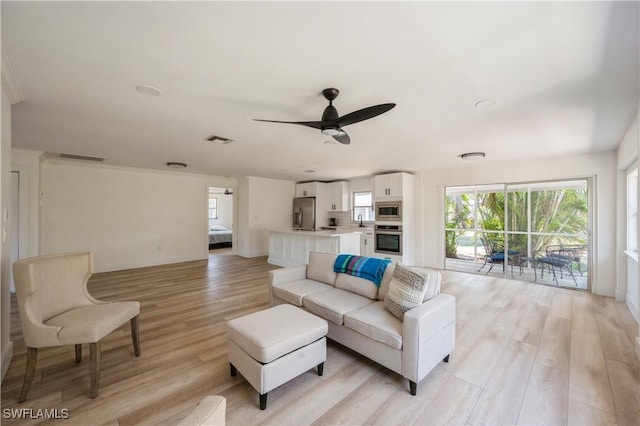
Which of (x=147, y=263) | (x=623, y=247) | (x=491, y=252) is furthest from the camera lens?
(x=147, y=263)

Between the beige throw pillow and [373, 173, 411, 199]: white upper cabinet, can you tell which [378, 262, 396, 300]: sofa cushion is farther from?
[373, 173, 411, 199]: white upper cabinet

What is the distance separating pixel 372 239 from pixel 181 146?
4.85 m

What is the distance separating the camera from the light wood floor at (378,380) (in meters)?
1.78

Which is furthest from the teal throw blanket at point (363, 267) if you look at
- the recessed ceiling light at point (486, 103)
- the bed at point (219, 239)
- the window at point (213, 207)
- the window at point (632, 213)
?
the window at point (213, 207)

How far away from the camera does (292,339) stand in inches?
75.4

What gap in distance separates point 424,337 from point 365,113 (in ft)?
5.88

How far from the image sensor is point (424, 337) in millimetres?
1980

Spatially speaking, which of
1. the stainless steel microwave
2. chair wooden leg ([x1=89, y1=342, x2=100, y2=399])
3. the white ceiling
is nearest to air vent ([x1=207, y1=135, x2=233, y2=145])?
the white ceiling

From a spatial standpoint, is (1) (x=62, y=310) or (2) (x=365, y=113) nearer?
(2) (x=365, y=113)

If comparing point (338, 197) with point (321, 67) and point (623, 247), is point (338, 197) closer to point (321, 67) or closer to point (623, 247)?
point (623, 247)

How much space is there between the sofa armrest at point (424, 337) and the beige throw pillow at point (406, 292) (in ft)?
0.27

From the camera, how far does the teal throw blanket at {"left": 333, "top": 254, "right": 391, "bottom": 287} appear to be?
9.09 ft

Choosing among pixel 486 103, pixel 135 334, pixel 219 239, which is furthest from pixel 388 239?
pixel 219 239

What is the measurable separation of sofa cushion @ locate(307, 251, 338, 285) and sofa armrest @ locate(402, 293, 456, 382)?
1245mm
